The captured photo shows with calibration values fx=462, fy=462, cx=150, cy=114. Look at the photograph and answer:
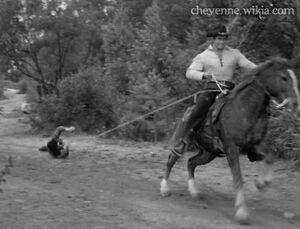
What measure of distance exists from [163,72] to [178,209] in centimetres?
1009

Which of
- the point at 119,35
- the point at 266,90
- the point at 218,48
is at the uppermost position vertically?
the point at 119,35

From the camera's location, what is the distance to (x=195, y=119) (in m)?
6.69

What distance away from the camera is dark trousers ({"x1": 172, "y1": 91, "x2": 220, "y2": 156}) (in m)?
6.61

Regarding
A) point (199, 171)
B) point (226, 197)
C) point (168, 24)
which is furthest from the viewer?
point (168, 24)

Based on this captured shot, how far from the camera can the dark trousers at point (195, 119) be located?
21.7ft

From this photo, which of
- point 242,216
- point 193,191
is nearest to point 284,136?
point 193,191

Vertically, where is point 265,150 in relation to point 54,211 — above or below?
above

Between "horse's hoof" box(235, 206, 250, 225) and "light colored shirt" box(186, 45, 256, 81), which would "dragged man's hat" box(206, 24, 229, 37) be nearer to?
"light colored shirt" box(186, 45, 256, 81)

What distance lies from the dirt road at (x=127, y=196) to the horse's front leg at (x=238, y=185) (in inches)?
5.3

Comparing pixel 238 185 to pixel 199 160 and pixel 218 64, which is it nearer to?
pixel 199 160

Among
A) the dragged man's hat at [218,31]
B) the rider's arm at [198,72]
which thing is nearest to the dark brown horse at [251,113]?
the rider's arm at [198,72]

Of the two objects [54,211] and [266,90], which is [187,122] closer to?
[266,90]

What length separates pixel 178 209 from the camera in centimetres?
627

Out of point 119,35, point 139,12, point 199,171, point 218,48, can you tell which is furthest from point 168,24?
point 218,48
